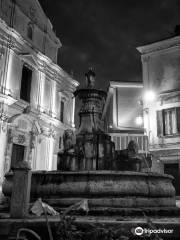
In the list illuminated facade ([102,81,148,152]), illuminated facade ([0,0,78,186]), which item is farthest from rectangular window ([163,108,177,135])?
illuminated facade ([0,0,78,186])

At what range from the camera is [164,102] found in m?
19.8

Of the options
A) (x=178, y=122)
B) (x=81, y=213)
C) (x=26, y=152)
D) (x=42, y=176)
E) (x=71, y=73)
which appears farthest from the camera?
(x=71, y=73)

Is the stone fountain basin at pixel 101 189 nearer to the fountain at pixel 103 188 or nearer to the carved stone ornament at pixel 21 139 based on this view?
the fountain at pixel 103 188

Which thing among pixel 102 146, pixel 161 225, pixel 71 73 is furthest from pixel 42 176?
pixel 71 73

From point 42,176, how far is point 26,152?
14.9 m

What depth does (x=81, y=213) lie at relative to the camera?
18.6 feet

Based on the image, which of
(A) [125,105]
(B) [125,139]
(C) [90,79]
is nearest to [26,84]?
(B) [125,139]

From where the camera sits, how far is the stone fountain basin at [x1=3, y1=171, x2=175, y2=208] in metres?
6.39

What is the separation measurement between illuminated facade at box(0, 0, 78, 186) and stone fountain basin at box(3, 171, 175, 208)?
1262 cm

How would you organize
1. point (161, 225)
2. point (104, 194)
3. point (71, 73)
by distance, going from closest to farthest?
point (161, 225), point (104, 194), point (71, 73)

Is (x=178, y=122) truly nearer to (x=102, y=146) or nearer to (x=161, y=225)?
(x=102, y=146)

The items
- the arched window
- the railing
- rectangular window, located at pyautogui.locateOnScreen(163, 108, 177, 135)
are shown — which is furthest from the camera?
the arched window
